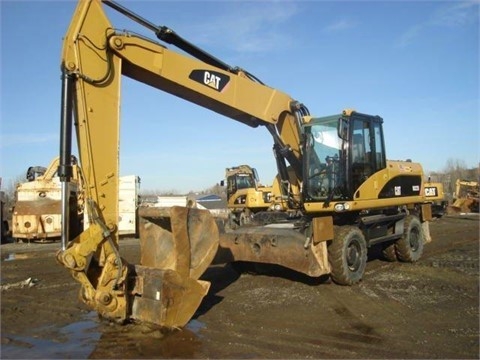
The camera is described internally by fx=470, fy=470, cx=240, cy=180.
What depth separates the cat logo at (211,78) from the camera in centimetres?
704

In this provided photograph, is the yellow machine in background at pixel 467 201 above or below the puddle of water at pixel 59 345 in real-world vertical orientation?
above

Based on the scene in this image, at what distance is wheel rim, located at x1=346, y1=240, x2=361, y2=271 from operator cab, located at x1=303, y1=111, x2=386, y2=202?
2.78 ft

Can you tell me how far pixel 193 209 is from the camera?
18.9 ft

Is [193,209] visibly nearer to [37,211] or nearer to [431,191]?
[431,191]

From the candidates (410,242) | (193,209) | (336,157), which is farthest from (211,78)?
(410,242)

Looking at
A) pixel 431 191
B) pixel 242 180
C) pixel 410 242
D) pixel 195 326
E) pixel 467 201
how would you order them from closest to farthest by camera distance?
pixel 195 326 → pixel 410 242 → pixel 431 191 → pixel 242 180 → pixel 467 201

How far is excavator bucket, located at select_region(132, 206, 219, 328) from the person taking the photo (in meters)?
5.36

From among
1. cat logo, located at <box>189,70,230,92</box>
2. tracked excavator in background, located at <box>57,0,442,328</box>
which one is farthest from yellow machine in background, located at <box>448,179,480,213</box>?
cat logo, located at <box>189,70,230,92</box>

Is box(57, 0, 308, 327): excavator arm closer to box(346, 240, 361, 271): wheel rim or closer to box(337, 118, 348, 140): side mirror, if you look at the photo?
box(337, 118, 348, 140): side mirror

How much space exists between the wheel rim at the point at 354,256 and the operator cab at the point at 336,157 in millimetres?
848

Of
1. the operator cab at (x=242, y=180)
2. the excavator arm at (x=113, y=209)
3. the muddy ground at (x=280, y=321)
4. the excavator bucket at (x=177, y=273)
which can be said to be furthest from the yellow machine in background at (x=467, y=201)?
the excavator bucket at (x=177, y=273)

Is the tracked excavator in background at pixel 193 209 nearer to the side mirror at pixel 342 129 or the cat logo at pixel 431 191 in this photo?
the side mirror at pixel 342 129

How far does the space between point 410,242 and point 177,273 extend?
22.1ft

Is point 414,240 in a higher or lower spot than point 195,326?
higher
